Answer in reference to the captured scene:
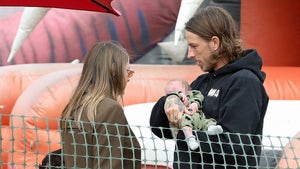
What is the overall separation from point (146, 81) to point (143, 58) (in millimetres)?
721

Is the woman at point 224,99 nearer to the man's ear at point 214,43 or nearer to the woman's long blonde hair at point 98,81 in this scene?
the man's ear at point 214,43

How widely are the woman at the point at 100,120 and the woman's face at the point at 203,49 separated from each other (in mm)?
383

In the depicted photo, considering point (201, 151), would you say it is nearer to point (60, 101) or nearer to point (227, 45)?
point (227, 45)

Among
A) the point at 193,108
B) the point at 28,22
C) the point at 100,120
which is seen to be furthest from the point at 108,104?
the point at 28,22

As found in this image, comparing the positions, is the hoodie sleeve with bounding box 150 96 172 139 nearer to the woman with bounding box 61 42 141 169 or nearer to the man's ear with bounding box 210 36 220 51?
the woman with bounding box 61 42 141 169

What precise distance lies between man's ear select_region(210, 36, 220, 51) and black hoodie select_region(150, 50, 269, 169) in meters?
0.08

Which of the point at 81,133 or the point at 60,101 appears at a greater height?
the point at 81,133

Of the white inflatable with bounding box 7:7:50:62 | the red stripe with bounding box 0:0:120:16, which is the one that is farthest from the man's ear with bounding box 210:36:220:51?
the white inflatable with bounding box 7:7:50:62

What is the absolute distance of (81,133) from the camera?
269cm

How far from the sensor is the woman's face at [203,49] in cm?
249

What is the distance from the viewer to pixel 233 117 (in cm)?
237

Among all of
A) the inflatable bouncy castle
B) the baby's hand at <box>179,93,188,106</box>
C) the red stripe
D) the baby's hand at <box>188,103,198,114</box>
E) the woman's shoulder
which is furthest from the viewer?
the inflatable bouncy castle

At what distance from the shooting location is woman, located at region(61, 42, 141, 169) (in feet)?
8.77

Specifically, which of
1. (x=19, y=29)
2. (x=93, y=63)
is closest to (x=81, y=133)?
(x=93, y=63)
